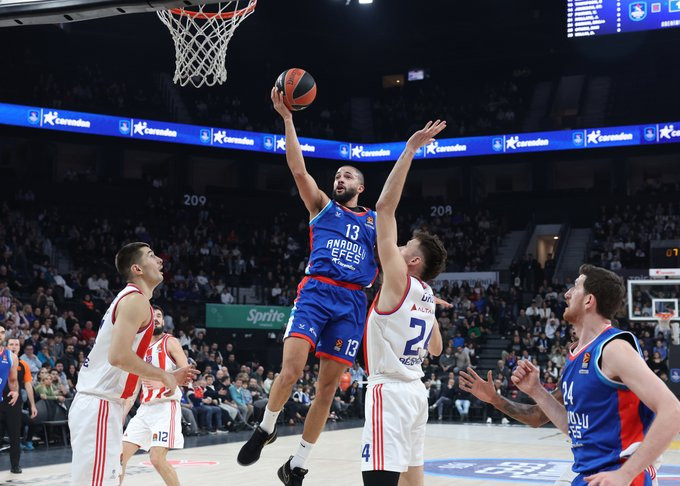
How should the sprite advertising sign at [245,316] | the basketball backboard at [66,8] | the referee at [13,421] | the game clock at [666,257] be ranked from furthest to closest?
the sprite advertising sign at [245,316], the game clock at [666,257], the referee at [13,421], the basketball backboard at [66,8]

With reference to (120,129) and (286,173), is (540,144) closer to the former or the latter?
(286,173)

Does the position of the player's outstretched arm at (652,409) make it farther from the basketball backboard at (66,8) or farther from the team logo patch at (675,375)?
the team logo patch at (675,375)

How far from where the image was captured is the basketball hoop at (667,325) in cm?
1711

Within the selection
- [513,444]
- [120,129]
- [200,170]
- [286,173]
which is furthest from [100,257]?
[513,444]

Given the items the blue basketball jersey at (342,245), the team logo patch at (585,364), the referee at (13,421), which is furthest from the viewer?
the referee at (13,421)

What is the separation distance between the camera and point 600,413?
309 centimetres

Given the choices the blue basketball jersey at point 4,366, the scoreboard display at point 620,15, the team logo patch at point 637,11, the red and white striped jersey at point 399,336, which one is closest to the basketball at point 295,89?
the red and white striped jersey at point 399,336

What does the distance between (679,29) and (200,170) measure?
1864 cm

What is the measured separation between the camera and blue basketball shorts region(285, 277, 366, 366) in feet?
17.6

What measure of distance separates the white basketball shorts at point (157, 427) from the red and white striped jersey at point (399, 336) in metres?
2.96

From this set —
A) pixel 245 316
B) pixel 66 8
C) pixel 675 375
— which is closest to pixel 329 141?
pixel 245 316

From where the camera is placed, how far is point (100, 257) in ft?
74.0

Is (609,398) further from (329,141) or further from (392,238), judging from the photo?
(329,141)

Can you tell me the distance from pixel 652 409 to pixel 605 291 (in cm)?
60
